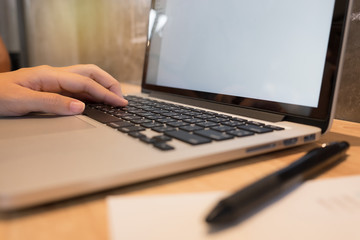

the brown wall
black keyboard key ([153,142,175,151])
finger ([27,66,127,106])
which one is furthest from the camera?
the brown wall

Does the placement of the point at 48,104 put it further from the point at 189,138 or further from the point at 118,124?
the point at 189,138

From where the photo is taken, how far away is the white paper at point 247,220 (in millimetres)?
181

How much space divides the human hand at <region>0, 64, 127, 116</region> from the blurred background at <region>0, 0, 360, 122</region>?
49 centimetres

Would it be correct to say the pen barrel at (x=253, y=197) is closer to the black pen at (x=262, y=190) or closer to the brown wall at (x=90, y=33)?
the black pen at (x=262, y=190)

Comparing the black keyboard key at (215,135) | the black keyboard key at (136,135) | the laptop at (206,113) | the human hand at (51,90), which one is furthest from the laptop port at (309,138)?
the human hand at (51,90)

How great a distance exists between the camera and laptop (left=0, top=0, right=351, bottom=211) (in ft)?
0.76

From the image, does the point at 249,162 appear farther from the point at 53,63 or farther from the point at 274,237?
the point at 53,63

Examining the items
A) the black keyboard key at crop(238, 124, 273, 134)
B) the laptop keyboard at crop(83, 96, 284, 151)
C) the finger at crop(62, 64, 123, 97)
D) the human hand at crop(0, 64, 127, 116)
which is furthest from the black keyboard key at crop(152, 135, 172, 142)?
the finger at crop(62, 64, 123, 97)

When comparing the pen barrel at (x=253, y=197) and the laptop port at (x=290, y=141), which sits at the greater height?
the laptop port at (x=290, y=141)

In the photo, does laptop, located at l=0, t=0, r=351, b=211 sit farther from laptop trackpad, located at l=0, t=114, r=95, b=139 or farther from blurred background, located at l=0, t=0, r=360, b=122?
blurred background, located at l=0, t=0, r=360, b=122

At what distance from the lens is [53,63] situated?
239 centimetres

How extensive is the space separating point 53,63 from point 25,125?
2226mm

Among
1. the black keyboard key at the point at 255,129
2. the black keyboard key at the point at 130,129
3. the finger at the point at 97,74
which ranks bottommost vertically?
the black keyboard key at the point at 130,129

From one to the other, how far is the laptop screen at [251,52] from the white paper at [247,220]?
0.22 m
